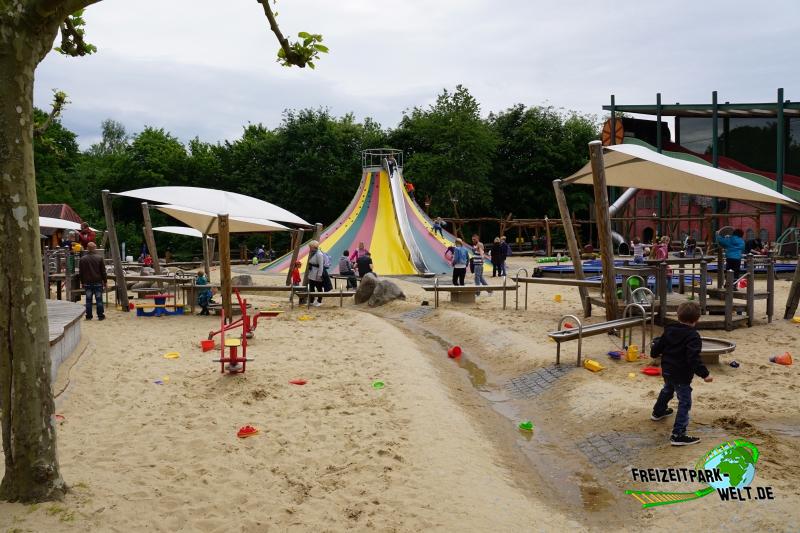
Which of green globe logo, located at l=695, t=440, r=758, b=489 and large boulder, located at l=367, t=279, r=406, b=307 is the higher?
large boulder, located at l=367, t=279, r=406, b=307

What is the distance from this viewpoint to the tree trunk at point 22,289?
3947mm

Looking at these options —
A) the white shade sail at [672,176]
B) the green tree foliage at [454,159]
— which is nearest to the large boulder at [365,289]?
the white shade sail at [672,176]

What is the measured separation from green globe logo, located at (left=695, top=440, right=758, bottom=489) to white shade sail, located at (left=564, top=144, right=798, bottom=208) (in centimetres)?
558

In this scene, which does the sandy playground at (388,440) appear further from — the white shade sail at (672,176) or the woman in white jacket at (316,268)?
the woman in white jacket at (316,268)

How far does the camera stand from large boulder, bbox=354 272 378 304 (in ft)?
54.0

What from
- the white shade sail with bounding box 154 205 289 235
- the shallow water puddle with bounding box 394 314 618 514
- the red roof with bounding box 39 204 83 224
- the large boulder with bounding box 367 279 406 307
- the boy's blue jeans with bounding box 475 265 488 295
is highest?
the red roof with bounding box 39 204 83 224

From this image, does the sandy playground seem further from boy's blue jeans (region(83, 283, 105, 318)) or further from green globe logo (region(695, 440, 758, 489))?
boy's blue jeans (region(83, 283, 105, 318))

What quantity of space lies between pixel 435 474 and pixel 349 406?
77.9 inches

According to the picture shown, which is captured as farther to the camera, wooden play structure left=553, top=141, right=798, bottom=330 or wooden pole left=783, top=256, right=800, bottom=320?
wooden pole left=783, top=256, right=800, bottom=320

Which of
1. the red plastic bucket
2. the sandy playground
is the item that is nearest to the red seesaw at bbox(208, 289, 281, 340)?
the sandy playground

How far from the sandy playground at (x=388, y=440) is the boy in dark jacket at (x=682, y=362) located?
8.9 inches

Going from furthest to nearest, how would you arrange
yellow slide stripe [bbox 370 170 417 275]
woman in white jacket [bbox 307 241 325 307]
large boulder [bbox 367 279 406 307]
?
yellow slide stripe [bbox 370 170 417 275]
large boulder [bbox 367 279 406 307]
woman in white jacket [bbox 307 241 325 307]

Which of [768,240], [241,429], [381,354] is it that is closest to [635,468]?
[241,429]

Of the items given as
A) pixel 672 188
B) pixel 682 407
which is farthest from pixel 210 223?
pixel 682 407
